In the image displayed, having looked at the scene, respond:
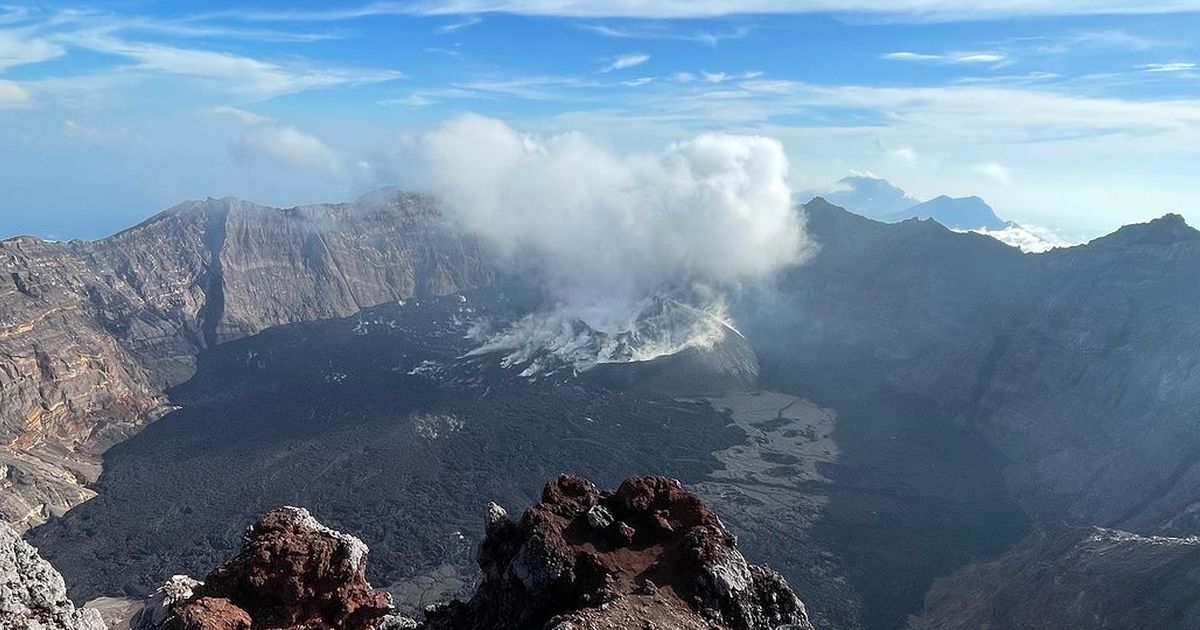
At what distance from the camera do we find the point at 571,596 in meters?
19.1

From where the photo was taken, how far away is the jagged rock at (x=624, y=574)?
18078 mm

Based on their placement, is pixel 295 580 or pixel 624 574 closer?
pixel 624 574

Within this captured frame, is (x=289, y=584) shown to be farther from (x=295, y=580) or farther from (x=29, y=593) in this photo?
(x=29, y=593)

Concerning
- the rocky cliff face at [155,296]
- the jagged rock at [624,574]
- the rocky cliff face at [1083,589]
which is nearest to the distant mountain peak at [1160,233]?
the rocky cliff face at [1083,589]

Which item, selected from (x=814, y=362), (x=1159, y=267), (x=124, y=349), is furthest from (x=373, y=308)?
(x=1159, y=267)

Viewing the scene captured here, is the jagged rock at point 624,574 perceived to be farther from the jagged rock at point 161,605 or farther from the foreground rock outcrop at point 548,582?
the jagged rock at point 161,605

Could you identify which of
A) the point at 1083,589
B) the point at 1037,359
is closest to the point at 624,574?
the point at 1083,589

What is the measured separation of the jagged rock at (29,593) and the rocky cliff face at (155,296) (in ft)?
214

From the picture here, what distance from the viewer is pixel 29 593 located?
15.2m

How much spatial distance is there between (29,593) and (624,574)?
1335 cm

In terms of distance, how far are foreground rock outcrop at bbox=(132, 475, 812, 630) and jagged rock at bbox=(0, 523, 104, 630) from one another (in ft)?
6.79

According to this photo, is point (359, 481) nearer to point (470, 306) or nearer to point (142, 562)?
point (142, 562)

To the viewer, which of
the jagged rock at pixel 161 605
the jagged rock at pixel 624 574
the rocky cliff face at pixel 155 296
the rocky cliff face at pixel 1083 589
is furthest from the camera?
the rocky cliff face at pixel 155 296

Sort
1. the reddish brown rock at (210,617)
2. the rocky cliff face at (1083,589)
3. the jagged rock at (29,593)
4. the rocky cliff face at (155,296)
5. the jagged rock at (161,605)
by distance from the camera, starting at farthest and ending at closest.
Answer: the rocky cliff face at (155,296) < the rocky cliff face at (1083,589) < the jagged rock at (161,605) < the reddish brown rock at (210,617) < the jagged rock at (29,593)
